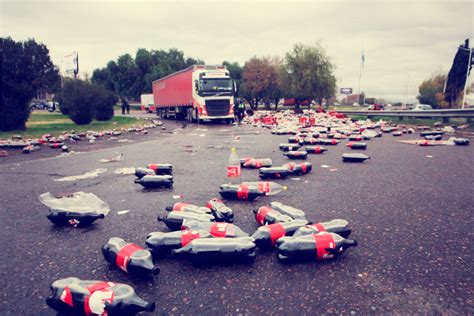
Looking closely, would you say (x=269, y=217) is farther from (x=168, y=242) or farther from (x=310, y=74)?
(x=310, y=74)

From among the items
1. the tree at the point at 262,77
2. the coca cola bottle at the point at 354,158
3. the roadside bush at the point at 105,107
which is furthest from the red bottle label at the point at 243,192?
the tree at the point at 262,77

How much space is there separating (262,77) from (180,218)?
44.0 m

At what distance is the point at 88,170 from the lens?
743 cm

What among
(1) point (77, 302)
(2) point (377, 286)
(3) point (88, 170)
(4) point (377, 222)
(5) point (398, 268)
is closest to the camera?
(1) point (77, 302)

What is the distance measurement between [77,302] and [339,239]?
235cm

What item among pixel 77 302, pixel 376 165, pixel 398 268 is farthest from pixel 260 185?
pixel 376 165

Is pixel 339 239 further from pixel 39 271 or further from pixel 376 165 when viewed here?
pixel 376 165

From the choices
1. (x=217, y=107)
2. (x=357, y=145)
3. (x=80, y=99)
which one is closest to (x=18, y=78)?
(x=80, y=99)

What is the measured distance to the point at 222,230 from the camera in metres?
3.20

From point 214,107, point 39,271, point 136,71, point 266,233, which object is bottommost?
point 39,271

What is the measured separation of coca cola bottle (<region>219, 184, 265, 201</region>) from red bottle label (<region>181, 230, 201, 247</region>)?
1.84 metres

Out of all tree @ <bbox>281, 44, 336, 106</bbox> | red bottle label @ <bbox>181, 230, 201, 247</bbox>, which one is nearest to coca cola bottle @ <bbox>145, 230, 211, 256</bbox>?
red bottle label @ <bbox>181, 230, 201, 247</bbox>

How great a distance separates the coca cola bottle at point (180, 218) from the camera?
365 cm

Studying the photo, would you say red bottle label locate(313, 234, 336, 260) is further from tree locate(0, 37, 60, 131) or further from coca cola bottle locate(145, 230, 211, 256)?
tree locate(0, 37, 60, 131)
